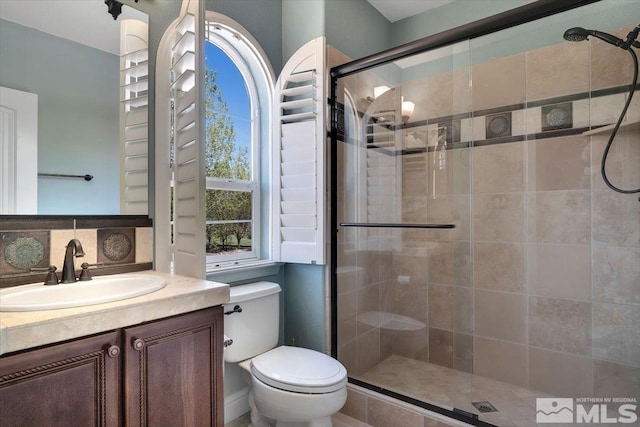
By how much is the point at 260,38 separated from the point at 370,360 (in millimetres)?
2202

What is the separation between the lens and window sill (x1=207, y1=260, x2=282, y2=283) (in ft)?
6.01

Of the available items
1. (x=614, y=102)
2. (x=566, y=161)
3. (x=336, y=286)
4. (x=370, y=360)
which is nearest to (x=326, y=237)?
(x=336, y=286)

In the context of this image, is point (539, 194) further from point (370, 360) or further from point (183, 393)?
point (183, 393)

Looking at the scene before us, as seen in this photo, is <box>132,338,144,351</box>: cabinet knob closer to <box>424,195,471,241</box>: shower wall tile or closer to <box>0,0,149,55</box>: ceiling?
<box>0,0,149,55</box>: ceiling

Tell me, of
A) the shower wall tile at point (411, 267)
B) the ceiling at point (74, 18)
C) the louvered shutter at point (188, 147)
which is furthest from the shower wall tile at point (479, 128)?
the ceiling at point (74, 18)

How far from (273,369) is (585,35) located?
2.34 m

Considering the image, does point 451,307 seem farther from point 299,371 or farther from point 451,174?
point 299,371

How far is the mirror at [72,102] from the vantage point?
123cm

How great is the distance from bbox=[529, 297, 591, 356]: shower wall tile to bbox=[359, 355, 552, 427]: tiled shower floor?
325mm

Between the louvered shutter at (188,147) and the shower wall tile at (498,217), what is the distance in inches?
70.2

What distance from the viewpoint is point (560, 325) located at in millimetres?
2033
